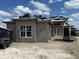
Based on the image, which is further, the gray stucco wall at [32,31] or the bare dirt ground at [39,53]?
the gray stucco wall at [32,31]

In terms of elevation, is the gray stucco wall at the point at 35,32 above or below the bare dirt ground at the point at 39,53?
above

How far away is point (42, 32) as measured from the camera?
25.8 metres

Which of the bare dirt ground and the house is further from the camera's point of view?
the house

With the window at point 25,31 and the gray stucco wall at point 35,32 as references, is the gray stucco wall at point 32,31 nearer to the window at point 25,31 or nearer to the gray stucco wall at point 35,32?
the gray stucco wall at point 35,32

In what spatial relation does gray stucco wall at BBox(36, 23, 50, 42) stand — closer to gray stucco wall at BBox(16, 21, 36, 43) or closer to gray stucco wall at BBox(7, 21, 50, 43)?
gray stucco wall at BBox(7, 21, 50, 43)

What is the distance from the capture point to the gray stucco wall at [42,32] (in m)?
25.7

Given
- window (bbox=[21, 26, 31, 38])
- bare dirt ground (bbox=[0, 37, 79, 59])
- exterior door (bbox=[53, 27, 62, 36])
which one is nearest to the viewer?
bare dirt ground (bbox=[0, 37, 79, 59])

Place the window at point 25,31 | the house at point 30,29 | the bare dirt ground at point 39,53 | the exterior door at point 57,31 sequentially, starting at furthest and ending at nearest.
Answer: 1. the exterior door at point 57,31
2. the window at point 25,31
3. the house at point 30,29
4. the bare dirt ground at point 39,53

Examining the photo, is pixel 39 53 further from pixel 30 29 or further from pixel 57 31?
pixel 57 31

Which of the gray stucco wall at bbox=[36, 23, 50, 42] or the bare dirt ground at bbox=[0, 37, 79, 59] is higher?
the gray stucco wall at bbox=[36, 23, 50, 42]

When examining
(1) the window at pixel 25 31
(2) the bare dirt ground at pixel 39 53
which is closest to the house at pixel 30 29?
(1) the window at pixel 25 31

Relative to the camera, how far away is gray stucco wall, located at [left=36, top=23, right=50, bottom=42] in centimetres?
2569

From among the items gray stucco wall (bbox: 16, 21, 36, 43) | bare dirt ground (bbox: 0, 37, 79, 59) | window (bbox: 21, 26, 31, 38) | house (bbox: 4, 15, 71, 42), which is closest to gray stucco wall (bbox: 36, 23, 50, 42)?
house (bbox: 4, 15, 71, 42)

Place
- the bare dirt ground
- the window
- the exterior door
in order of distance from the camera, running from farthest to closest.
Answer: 1. the exterior door
2. the window
3. the bare dirt ground
